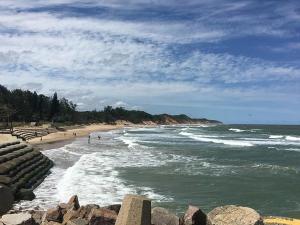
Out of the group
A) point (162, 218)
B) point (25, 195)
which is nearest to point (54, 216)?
point (162, 218)

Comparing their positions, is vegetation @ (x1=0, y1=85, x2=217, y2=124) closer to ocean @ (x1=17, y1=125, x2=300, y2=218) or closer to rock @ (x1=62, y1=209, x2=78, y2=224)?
ocean @ (x1=17, y1=125, x2=300, y2=218)

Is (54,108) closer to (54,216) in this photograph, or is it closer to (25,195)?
(25,195)

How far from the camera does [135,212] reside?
671cm

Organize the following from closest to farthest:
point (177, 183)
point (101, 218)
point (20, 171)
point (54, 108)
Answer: point (101, 218) → point (20, 171) → point (177, 183) → point (54, 108)

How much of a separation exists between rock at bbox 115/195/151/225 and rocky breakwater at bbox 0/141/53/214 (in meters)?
7.24

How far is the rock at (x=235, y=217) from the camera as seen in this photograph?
1012 centimetres

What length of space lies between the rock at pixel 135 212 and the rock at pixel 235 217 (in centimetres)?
393

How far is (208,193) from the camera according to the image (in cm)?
2239

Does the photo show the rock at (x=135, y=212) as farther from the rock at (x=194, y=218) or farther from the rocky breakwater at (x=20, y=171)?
the rocky breakwater at (x=20, y=171)

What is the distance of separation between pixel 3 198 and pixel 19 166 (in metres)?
11.2

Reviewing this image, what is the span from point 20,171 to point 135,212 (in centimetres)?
1752

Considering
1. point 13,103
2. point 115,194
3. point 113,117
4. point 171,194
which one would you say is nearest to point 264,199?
point 171,194

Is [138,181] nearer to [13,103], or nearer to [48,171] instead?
[48,171]

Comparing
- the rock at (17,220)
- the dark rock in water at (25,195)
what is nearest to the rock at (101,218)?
the rock at (17,220)
